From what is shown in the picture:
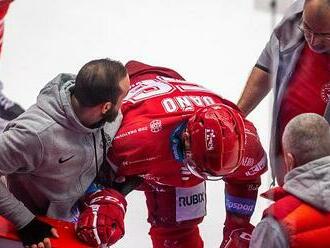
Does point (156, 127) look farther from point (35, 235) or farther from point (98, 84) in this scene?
point (35, 235)

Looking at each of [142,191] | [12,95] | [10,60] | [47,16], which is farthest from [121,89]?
[47,16]

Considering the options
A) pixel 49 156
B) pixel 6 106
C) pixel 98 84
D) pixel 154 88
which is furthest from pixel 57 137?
pixel 6 106

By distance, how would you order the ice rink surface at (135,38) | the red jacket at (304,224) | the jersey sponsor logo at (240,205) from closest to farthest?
the red jacket at (304,224)
the jersey sponsor logo at (240,205)
the ice rink surface at (135,38)

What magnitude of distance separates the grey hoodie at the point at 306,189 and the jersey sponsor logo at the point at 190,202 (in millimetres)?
631

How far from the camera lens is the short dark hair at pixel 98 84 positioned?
183 cm

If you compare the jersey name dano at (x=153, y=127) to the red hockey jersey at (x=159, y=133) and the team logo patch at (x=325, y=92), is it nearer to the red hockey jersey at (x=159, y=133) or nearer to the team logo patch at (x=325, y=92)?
the red hockey jersey at (x=159, y=133)

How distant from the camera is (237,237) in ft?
6.87

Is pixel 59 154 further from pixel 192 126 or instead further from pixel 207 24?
pixel 207 24

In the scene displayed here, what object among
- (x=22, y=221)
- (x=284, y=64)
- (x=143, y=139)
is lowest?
(x=22, y=221)

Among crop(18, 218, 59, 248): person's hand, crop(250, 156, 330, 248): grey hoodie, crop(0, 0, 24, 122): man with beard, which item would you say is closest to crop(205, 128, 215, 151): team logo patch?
crop(250, 156, 330, 248): grey hoodie

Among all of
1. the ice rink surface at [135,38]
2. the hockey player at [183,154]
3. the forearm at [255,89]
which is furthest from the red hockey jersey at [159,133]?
the ice rink surface at [135,38]

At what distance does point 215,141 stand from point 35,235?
506 millimetres

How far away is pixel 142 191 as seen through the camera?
2424mm

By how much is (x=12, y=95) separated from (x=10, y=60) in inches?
12.6
